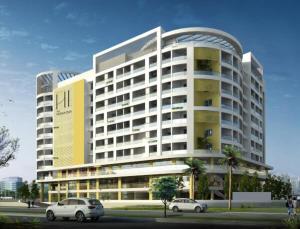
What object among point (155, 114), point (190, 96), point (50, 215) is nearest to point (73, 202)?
point (50, 215)

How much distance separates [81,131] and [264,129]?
52414 mm

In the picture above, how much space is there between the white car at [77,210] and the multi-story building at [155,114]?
48.3 m

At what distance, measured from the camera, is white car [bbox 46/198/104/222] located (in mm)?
36406

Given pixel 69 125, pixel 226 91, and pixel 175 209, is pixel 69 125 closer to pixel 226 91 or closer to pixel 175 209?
pixel 226 91

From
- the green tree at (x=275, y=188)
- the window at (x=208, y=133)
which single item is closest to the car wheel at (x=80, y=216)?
the window at (x=208, y=133)

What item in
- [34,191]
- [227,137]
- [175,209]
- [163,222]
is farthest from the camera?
[34,191]

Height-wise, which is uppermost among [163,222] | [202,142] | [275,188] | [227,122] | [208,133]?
[227,122]

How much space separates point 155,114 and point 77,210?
60.2 meters

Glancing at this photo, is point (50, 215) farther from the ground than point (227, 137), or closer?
closer

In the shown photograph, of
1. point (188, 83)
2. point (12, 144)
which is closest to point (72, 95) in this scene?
point (188, 83)

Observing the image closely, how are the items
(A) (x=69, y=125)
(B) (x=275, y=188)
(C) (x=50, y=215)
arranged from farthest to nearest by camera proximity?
(A) (x=69, y=125) → (B) (x=275, y=188) → (C) (x=50, y=215)

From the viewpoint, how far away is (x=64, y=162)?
407ft

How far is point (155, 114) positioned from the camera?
315ft

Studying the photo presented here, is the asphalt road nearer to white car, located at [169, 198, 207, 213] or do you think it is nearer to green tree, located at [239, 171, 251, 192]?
white car, located at [169, 198, 207, 213]
